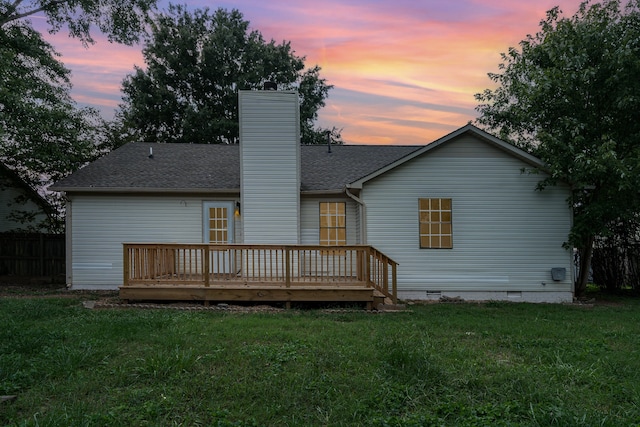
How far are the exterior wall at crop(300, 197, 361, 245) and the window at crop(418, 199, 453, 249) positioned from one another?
1786mm

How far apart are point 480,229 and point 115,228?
32.0 feet

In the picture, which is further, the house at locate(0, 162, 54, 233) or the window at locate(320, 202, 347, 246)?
the house at locate(0, 162, 54, 233)

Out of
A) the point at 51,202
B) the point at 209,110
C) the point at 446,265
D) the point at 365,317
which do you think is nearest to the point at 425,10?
the point at 446,265

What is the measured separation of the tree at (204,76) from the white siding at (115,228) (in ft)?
46.6

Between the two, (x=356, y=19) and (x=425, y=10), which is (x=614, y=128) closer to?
(x=425, y=10)

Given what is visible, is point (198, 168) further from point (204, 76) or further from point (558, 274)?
point (204, 76)

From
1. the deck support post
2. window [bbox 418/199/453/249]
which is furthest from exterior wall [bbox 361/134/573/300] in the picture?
the deck support post

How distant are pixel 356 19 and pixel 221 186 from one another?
577 centimetres

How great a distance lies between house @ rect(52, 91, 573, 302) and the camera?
9.73 metres

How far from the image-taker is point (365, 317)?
23.7 feet

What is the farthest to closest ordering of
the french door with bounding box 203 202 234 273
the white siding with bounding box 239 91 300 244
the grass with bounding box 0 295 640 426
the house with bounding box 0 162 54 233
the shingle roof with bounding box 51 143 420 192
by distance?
the house with bounding box 0 162 54 233 < the french door with bounding box 203 202 234 273 < the shingle roof with bounding box 51 143 420 192 < the white siding with bounding box 239 91 300 244 < the grass with bounding box 0 295 640 426

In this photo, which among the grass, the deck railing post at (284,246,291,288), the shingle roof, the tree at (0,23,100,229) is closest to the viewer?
the grass

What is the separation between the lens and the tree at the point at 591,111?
8.56m

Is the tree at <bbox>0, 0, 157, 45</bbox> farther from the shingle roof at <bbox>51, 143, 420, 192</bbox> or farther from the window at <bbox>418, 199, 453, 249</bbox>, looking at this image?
the window at <bbox>418, 199, 453, 249</bbox>
